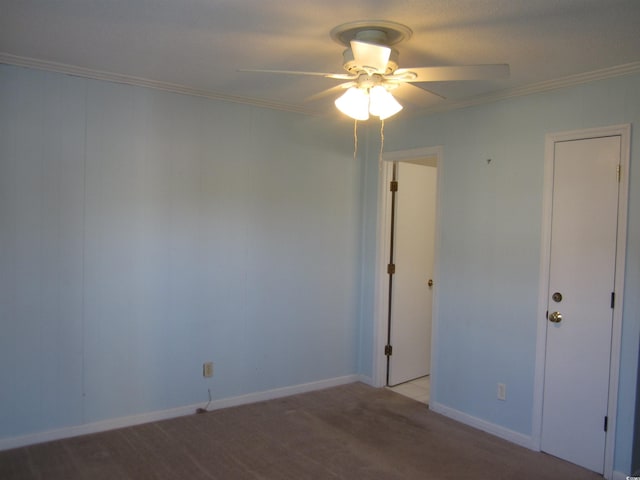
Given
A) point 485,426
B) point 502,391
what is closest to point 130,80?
point 502,391

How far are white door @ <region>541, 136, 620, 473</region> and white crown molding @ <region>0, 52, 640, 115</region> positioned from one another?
376mm

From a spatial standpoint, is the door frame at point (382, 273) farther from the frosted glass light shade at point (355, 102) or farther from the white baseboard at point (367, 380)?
the frosted glass light shade at point (355, 102)

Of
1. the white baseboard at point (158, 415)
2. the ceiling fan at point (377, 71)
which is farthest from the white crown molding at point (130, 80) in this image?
the white baseboard at point (158, 415)

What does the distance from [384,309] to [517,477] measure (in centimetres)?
184

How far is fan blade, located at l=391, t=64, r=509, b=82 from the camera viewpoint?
2162 mm

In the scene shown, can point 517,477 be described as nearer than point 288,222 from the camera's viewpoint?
Yes

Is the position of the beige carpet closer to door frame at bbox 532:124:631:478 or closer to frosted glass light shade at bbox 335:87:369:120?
door frame at bbox 532:124:631:478

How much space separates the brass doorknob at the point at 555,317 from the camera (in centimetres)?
321

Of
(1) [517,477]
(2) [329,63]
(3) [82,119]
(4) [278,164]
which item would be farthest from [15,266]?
(1) [517,477]

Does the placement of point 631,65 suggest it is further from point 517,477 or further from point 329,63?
point 517,477

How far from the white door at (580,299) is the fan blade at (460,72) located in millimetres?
1221

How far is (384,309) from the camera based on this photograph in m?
4.54

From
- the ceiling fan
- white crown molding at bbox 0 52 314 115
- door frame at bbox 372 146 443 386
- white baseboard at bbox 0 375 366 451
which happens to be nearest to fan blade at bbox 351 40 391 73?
the ceiling fan

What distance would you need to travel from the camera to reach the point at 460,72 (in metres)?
2.25
